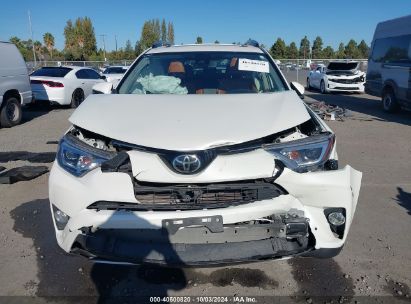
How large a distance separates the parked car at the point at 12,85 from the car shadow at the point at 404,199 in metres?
8.96

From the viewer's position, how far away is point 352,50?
8475 cm

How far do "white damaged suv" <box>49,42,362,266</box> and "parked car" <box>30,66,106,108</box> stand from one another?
432 inches

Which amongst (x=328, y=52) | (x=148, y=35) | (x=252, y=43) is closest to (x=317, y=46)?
(x=328, y=52)

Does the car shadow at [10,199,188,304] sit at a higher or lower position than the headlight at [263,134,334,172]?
lower

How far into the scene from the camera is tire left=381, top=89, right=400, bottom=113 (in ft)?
39.5

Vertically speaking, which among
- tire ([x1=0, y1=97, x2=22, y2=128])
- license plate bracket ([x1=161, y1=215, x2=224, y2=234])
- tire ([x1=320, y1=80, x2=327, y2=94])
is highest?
license plate bracket ([x1=161, y1=215, x2=224, y2=234])

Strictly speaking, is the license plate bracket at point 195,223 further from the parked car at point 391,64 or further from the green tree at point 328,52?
the green tree at point 328,52

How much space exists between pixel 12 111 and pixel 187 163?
949 centimetres

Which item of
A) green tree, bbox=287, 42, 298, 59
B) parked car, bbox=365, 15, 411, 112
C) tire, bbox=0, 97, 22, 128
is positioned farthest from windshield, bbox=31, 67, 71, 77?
green tree, bbox=287, 42, 298, 59

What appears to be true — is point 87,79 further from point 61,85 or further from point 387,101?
point 387,101

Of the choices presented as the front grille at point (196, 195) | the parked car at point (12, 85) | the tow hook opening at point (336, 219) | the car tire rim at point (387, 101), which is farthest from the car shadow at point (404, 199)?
the parked car at point (12, 85)

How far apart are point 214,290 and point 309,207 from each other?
100 cm

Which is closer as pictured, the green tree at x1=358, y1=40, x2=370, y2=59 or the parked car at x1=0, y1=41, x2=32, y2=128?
the parked car at x1=0, y1=41, x2=32, y2=128

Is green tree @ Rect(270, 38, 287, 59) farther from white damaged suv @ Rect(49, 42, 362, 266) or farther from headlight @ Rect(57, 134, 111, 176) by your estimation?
headlight @ Rect(57, 134, 111, 176)
